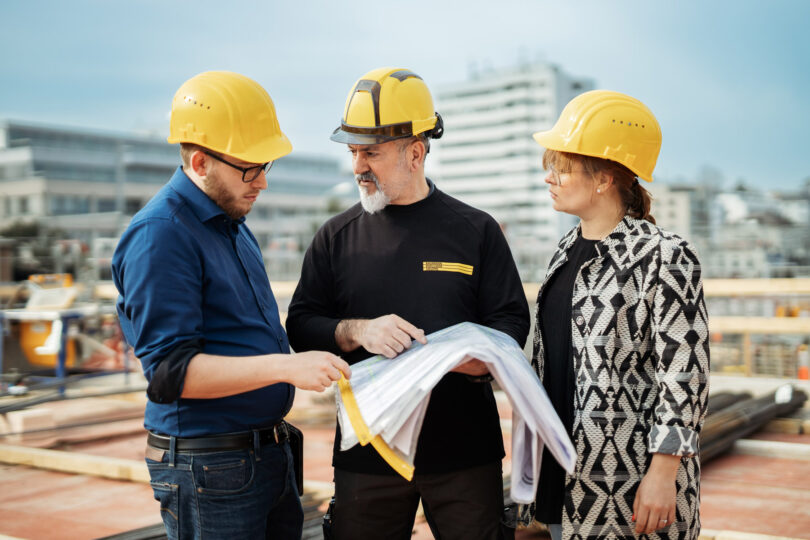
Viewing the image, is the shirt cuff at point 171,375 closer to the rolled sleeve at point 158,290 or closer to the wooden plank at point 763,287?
the rolled sleeve at point 158,290

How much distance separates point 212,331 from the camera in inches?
85.6

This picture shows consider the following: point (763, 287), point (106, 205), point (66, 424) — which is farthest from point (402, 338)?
point (106, 205)

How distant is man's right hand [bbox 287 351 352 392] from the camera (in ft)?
6.50

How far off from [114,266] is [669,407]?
62.8 inches

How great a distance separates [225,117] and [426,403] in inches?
40.1

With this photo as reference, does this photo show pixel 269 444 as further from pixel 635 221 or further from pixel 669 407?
pixel 635 221

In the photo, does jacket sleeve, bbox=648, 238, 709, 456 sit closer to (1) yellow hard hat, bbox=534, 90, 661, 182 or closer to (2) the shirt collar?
(1) yellow hard hat, bbox=534, 90, 661, 182

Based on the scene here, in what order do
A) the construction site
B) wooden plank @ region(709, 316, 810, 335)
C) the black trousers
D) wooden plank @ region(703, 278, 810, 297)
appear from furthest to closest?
1. wooden plank @ region(703, 278, 810, 297)
2. wooden plank @ region(709, 316, 810, 335)
3. the construction site
4. the black trousers

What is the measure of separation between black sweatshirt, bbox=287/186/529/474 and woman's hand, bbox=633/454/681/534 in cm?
56

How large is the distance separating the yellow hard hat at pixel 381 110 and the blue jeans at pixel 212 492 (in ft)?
3.56

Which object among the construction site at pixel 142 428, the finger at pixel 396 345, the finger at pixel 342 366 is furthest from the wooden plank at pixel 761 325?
the finger at pixel 342 366

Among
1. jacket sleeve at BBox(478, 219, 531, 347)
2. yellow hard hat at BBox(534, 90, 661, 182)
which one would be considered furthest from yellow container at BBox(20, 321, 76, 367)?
yellow hard hat at BBox(534, 90, 661, 182)

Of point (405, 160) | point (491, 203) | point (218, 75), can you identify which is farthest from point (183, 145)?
point (491, 203)

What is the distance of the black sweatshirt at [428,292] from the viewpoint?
2.54 metres
